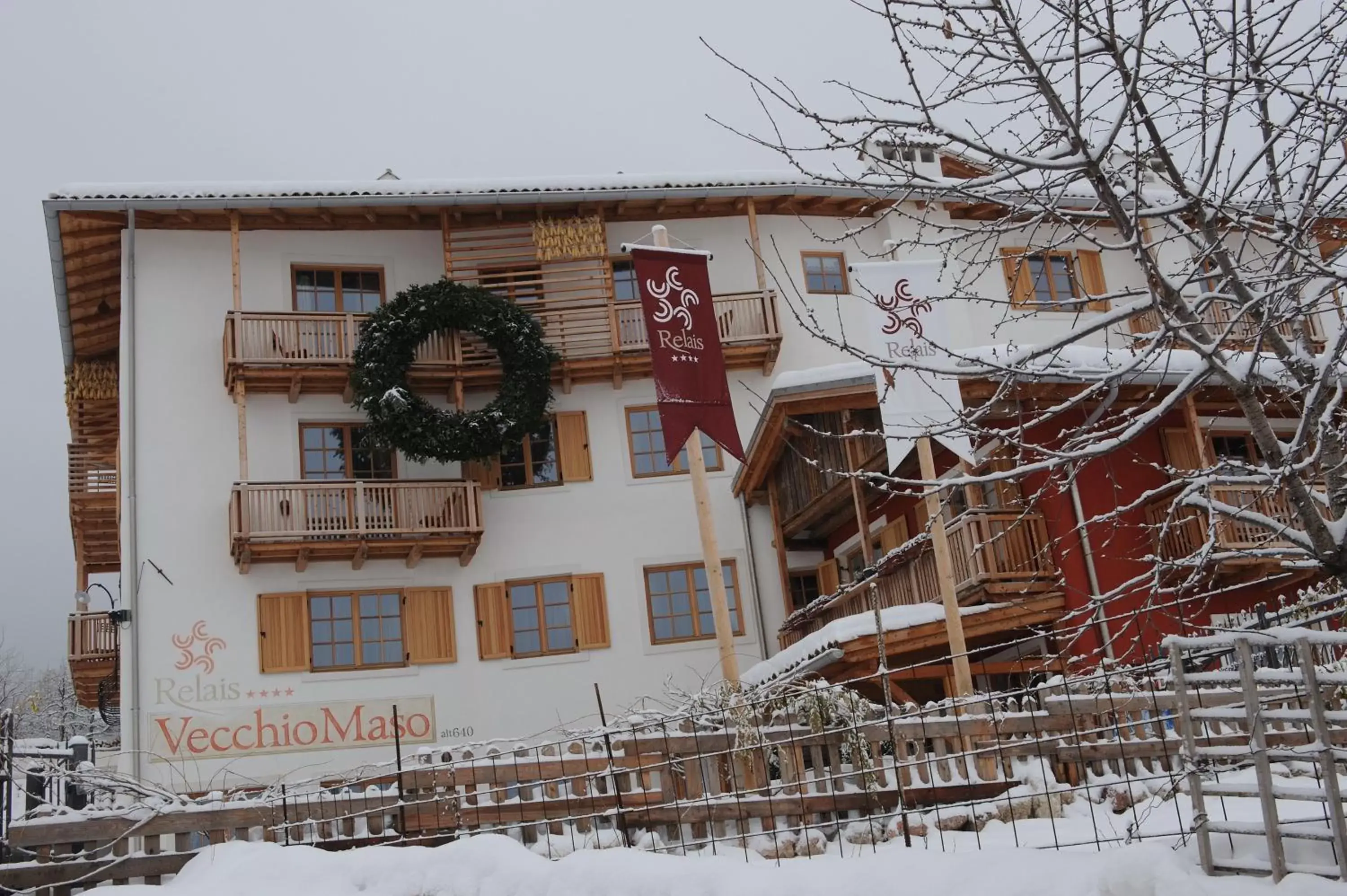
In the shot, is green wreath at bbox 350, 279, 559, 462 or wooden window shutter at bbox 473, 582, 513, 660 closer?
green wreath at bbox 350, 279, 559, 462

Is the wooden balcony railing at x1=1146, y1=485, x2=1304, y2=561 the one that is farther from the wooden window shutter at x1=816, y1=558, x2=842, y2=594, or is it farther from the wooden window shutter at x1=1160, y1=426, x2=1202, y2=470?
the wooden window shutter at x1=816, y1=558, x2=842, y2=594

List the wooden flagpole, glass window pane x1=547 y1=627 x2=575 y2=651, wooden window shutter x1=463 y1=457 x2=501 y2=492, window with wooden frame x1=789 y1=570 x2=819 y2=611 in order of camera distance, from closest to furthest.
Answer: the wooden flagpole → glass window pane x1=547 y1=627 x2=575 y2=651 → wooden window shutter x1=463 y1=457 x2=501 y2=492 → window with wooden frame x1=789 y1=570 x2=819 y2=611

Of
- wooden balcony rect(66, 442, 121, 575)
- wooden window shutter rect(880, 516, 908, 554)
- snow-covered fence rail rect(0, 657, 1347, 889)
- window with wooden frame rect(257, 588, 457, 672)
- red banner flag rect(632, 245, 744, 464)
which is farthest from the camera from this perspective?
wooden balcony rect(66, 442, 121, 575)

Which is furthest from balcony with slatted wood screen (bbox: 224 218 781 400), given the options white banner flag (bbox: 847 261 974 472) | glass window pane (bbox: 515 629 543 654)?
white banner flag (bbox: 847 261 974 472)

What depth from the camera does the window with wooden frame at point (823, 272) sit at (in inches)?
981

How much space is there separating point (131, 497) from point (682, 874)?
654 inches

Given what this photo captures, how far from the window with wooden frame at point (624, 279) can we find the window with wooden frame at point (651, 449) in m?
2.23

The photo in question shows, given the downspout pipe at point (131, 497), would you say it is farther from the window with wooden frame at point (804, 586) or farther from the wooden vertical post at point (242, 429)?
the window with wooden frame at point (804, 586)

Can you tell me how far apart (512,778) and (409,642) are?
1140 centimetres

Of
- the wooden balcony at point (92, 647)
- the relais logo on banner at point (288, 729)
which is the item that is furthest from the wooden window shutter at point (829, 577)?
the wooden balcony at point (92, 647)

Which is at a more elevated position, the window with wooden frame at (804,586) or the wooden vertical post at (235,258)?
the wooden vertical post at (235,258)

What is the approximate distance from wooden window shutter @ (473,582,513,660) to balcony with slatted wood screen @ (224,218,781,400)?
3.40 m

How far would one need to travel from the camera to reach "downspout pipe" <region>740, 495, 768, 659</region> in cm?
2253

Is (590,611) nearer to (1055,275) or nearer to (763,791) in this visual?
(1055,275)
